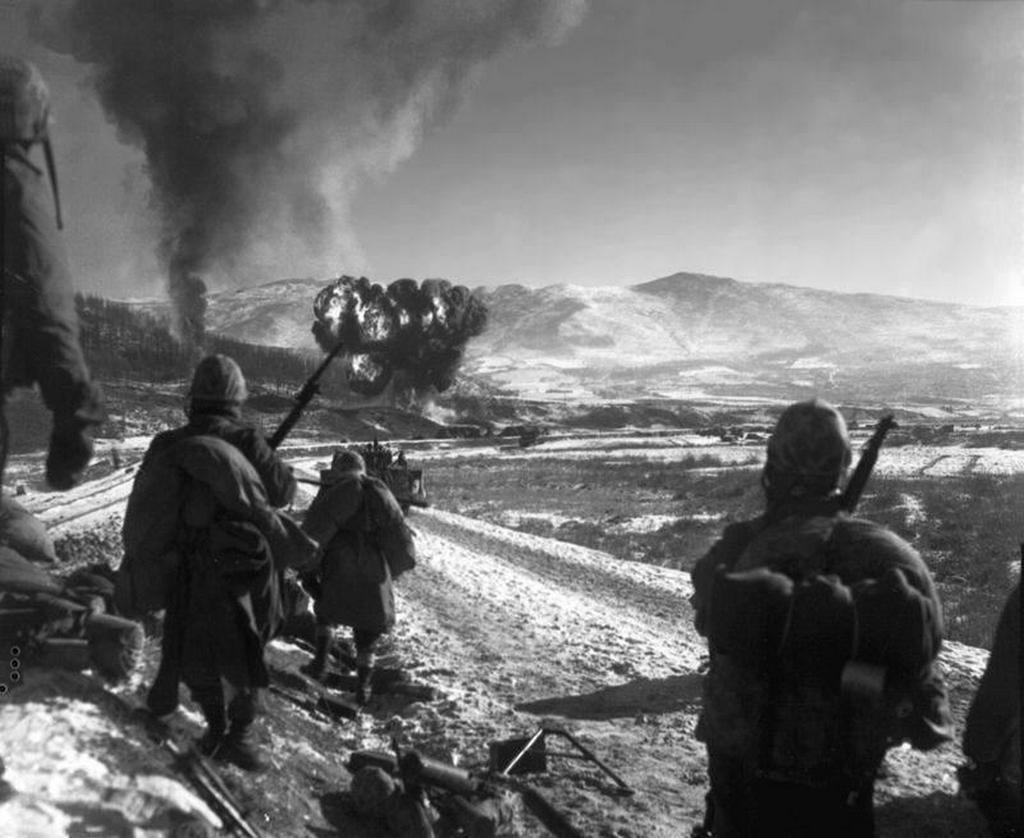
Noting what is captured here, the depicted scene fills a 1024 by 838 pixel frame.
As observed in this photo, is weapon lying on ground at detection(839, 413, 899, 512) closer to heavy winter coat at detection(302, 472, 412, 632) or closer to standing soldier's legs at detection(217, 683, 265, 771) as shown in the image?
standing soldier's legs at detection(217, 683, 265, 771)

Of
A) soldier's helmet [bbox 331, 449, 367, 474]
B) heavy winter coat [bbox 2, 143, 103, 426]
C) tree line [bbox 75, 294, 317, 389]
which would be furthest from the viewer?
tree line [bbox 75, 294, 317, 389]

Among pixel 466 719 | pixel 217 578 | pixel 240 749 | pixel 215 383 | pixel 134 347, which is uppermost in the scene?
pixel 134 347

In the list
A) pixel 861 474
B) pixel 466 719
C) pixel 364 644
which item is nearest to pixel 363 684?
pixel 364 644

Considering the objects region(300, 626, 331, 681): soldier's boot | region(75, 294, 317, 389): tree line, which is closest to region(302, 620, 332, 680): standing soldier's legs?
region(300, 626, 331, 681): soldier's boot

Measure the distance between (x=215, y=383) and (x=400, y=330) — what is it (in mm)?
42724

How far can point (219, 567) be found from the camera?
2777 millimetres

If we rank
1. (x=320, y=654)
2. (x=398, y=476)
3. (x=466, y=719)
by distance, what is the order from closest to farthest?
(x=466, y=719) < (x=320, y=654) < (x=398, y=476)

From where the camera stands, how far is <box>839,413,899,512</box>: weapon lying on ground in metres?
2.39

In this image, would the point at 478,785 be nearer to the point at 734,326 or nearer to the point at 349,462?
the point at 349,462

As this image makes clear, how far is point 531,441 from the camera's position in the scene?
3984 cm

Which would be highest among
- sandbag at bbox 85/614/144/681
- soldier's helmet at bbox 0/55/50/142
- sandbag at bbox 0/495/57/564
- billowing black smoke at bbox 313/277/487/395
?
billowing black smoke at bbox 313/277/487/395

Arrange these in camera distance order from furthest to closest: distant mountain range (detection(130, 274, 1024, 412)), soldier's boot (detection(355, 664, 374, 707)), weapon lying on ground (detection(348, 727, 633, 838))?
distant mountain range (detection(130, 274, 1024, 412)) → soldier's boot (detection(355, 664, 374, 707)) → weapon lying on ground (detection(348, 727, 633, 838))

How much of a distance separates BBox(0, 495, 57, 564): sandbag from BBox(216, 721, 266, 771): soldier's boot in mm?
929

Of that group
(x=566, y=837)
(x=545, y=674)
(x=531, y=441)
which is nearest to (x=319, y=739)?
(x=566, y=837)
